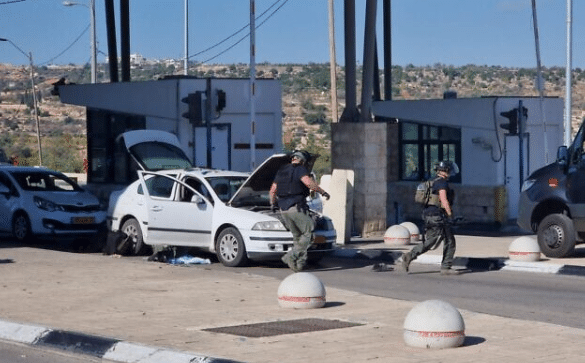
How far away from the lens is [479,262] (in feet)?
66.0

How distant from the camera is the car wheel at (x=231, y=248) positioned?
19.4 metres

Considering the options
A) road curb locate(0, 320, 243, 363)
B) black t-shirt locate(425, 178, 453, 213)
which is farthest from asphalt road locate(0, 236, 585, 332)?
road curb locate(0, 320, 243, 363)

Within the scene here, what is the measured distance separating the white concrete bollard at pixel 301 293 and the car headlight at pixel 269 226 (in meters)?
5.66

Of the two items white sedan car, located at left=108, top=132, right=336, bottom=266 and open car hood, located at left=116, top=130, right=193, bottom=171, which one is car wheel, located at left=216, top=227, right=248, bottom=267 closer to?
white sedan car, located at left=108, top=132, right=336, bottom=266

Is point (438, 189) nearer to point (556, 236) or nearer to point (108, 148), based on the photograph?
point (556, 236)

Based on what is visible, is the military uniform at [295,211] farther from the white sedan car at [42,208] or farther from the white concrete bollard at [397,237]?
the white sedan car at [42,208]

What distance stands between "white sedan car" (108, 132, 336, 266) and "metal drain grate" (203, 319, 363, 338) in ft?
21.6

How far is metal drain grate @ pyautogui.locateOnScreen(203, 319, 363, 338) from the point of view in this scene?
11.9 meters

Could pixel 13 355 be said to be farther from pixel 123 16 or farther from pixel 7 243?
pixel 123 16

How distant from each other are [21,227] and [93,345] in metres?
13.6

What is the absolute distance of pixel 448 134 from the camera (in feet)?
108

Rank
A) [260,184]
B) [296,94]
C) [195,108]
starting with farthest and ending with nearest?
[296,94] → [195,108] → [260,184]

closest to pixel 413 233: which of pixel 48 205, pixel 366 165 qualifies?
pixel 366 165

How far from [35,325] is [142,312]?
146 cm
